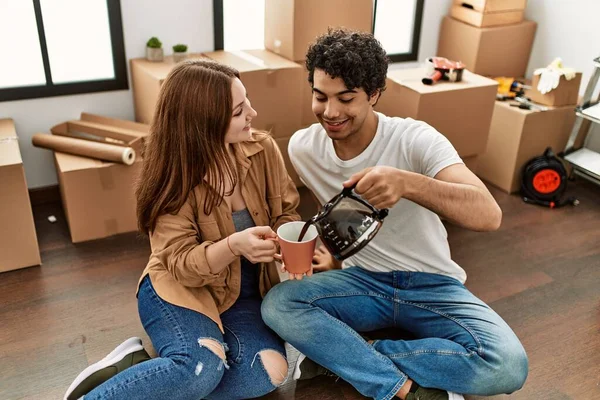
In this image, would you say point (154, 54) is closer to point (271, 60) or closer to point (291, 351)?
point (271, 60)

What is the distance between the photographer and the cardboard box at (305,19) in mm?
2496

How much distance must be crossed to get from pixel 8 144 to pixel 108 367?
1.06 metres

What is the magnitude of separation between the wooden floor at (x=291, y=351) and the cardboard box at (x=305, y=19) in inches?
28.7

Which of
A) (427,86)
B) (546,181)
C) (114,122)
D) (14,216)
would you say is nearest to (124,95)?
(114,122)

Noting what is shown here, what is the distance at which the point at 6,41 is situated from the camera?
8.29ft

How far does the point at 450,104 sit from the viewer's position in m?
2.53

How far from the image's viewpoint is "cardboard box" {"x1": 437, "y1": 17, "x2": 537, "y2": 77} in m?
3.06

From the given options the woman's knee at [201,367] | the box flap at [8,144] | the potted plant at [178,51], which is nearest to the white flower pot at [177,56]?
the potted plant at [178,51]

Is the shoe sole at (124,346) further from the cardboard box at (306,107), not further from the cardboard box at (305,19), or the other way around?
the cardboard box at (305,19)

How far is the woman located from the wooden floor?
176 millimetres

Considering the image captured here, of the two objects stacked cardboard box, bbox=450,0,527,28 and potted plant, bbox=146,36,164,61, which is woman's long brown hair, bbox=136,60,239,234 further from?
stacked cardboard box, bbox=450,0,527,28

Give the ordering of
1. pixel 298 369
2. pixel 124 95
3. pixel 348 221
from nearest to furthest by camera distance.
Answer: pixel 348 221, pixel 298 369, pixel 124 95

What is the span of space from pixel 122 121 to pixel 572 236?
198 centimetres

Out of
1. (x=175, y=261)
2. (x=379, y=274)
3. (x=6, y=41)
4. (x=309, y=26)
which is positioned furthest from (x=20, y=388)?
(x=309, y=26)
